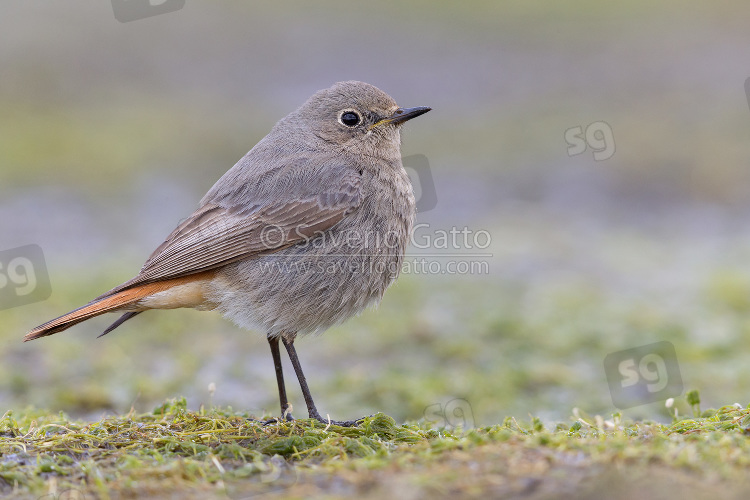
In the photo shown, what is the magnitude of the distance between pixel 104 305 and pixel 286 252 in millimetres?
1252

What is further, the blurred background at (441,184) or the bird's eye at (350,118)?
the blurred background at (441,184)

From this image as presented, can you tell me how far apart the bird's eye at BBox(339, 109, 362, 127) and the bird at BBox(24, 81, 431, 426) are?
0.44m

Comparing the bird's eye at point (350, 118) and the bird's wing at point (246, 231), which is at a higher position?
the bird's eye at point (350, 118)

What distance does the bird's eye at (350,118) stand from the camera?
691 cm

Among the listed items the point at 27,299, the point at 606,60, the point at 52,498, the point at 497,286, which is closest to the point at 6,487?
the point at 52,498

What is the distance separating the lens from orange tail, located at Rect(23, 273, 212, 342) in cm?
547

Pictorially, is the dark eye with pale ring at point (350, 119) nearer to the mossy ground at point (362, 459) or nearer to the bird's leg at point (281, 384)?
the bird's leg at point (281, 384)

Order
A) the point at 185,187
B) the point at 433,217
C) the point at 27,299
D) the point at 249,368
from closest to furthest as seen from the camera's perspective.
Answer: the point at 249,368
the point at 27,299
the point at 433,217
the point at 185,187

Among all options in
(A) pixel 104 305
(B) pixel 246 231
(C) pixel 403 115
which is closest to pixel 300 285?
(B) pixel 246 231

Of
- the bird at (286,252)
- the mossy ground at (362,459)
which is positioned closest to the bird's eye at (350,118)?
the bird at (286,252)

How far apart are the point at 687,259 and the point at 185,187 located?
8.24 meters

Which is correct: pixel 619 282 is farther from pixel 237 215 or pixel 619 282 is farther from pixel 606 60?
pixel 606 60

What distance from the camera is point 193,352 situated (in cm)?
884

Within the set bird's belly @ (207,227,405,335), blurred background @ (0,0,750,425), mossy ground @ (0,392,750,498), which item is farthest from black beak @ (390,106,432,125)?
mossy ground @ (0,392,750,498)
